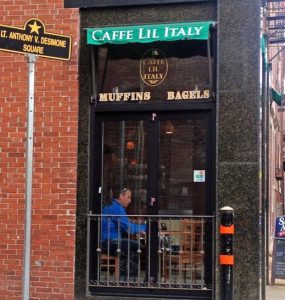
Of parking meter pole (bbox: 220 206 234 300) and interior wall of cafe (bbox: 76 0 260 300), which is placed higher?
interior wall of cafe (bbox: 76 0 260 300)

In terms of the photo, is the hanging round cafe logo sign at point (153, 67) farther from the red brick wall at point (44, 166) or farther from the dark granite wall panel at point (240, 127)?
the red brick wall at point (44, 166)

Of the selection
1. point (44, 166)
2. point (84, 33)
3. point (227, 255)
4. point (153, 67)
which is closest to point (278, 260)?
point (227, 255)

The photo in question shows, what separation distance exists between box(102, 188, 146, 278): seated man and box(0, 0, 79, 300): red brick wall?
0.49 metres

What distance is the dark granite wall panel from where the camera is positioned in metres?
7.26

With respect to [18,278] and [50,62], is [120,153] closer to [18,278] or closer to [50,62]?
[50,62]

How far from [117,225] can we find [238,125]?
2.17 meters

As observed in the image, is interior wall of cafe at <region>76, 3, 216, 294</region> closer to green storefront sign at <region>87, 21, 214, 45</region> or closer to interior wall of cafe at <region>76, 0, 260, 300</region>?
interior wall of cafe at <region>76, 0, 260, 300</region>

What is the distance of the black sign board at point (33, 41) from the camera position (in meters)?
5.04

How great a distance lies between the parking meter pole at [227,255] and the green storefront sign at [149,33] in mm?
2392

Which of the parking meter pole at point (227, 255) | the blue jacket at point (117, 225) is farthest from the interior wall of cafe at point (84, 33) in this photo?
the parking meter pole at point (227, 255)

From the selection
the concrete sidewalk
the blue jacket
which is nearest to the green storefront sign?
the blue jacket

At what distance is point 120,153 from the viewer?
800 centimetres

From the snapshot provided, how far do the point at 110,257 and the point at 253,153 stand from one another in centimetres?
244

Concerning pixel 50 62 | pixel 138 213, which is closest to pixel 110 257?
pixel 138 213
